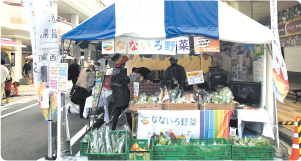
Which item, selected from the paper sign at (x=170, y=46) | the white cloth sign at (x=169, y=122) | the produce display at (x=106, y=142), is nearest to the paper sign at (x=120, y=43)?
the paper sign at (x=170, y=46)

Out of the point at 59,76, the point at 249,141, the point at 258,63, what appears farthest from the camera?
the point at 258,63

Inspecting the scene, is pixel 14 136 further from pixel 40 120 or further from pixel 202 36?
pixel 202 36

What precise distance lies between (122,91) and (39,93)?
6.74 feet

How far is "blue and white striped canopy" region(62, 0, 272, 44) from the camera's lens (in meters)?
4.60

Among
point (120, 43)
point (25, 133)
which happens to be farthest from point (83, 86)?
point (120, 43)

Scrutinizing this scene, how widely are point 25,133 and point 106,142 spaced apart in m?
3.47

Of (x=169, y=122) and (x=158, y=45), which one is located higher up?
(x=158, y=45)

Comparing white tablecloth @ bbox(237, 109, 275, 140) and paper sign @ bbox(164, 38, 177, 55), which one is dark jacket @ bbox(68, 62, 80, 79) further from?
white tablecloth @ bbox(237, 109, 275, 140)

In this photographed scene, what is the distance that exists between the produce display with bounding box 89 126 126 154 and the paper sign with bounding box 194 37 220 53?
2642 mm

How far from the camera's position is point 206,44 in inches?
183

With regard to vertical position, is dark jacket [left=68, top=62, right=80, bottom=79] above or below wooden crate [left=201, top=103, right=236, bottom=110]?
above

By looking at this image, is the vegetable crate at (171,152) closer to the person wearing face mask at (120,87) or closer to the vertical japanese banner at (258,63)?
the person wearing face mask at (120,87)

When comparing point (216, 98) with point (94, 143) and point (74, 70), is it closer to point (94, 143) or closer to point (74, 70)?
point (94, 143)

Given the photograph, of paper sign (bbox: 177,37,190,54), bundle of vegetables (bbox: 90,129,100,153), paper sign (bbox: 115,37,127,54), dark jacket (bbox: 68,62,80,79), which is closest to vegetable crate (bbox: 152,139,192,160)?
bundle of vegetables (bbox: 90,129,100,153)
